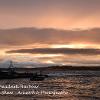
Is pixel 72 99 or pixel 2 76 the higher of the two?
pixel 2 76

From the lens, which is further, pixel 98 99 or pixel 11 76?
pixel 11 76

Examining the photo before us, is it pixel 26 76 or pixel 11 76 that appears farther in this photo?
pixel 26 76

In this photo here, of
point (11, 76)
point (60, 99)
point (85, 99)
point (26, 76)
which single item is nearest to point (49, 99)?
point (60, 99)

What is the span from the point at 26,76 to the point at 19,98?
4138 inches

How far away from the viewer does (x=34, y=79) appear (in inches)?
6836

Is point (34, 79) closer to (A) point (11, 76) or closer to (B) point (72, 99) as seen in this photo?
(A) point (11, 76)

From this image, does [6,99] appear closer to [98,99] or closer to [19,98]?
[19,98]

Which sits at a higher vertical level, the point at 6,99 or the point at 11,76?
the point at 11,76

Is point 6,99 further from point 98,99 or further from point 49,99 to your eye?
point 98,99

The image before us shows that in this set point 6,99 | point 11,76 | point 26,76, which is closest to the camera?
point 6,99

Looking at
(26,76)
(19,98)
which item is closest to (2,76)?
(26,76)

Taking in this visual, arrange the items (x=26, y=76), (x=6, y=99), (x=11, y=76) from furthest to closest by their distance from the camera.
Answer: (x=26, y=76), (x=11, y=76), (x=6, y=99)

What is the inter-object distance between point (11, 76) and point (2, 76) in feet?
12.4

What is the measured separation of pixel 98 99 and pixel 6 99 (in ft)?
61.0
